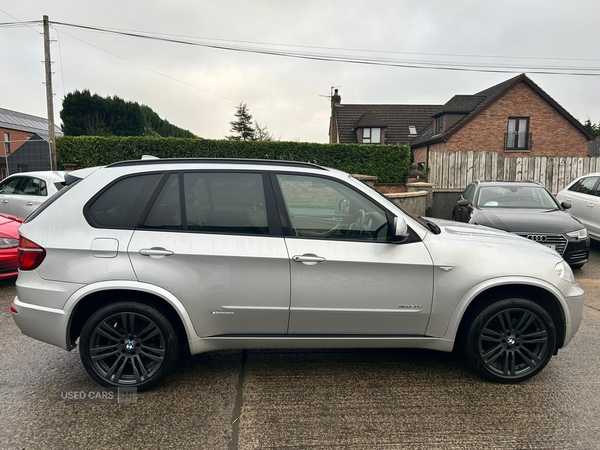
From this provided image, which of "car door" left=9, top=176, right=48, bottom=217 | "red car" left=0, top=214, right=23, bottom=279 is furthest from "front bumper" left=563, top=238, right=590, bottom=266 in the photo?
"car door" left=9, top=176, right=48, bottom=217

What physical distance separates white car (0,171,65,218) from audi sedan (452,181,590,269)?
27.5 feet

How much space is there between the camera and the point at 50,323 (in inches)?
118

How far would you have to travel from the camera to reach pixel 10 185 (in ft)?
29.5

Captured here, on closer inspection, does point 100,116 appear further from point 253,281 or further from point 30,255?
point 253,281

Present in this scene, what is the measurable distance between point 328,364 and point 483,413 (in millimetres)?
1279

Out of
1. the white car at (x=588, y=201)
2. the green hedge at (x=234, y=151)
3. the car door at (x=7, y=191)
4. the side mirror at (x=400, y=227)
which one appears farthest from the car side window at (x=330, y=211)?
the green hedge at (x=234, y=151)

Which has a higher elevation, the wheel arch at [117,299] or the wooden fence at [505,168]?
the wooden fence at [505,168]

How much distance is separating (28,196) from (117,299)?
23.7 ft

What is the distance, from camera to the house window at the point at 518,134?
956 inches

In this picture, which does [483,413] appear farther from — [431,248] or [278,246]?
[278,246]

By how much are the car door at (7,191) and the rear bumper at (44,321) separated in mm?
7164

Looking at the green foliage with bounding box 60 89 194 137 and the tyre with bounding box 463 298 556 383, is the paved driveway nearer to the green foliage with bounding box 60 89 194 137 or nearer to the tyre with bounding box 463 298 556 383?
the tyre with bounding box 463 298 556 383

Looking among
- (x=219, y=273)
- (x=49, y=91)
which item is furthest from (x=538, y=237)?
(x=49, y=91)

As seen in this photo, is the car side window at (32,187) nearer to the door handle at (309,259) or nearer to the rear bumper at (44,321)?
the rear bumper at (44,321)
